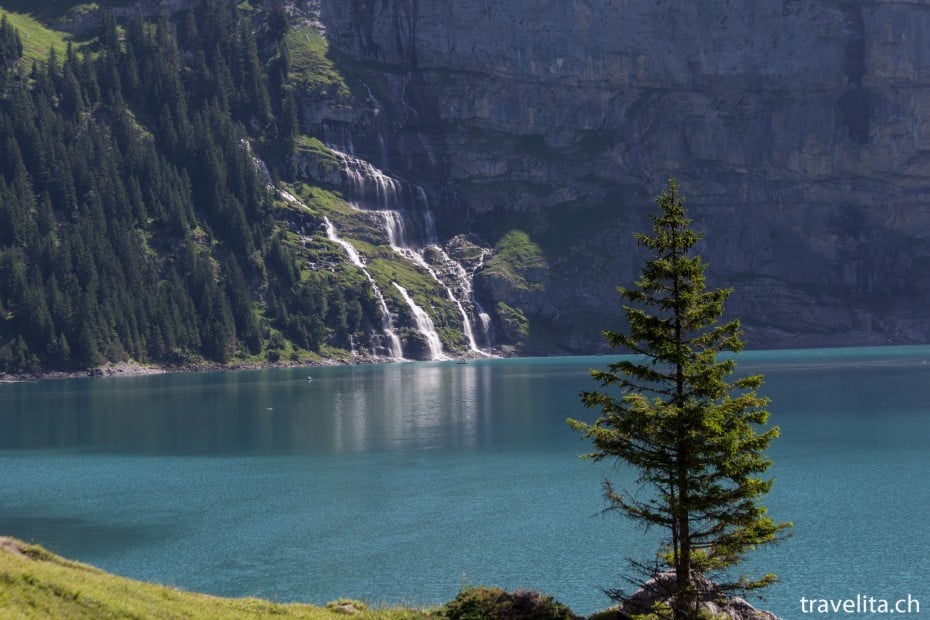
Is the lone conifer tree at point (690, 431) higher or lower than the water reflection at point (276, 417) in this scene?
higher

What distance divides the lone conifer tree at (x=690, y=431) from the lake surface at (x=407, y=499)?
17.3 metres

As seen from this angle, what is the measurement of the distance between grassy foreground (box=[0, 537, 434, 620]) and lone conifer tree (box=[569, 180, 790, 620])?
31.8 ft

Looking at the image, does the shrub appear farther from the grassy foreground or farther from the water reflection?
the water reflection

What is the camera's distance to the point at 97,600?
32.3 m

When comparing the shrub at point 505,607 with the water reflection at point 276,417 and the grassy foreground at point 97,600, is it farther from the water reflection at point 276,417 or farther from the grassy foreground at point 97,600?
the water reflection at point 276,417

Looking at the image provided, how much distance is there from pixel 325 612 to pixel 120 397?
499ft

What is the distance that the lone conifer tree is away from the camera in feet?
114

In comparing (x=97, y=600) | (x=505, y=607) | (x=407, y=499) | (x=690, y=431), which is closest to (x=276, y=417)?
(x=407, y=499)

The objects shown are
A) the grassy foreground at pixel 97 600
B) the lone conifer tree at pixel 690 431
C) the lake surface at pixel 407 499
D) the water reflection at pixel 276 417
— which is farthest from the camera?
the water reflection at pixel 276 417

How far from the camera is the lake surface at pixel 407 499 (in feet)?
194

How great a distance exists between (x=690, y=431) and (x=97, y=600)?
64.9ft

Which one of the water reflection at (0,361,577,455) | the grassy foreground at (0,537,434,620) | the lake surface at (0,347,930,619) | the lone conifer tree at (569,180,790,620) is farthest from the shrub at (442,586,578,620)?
the water reflection at (0,361,577,455)

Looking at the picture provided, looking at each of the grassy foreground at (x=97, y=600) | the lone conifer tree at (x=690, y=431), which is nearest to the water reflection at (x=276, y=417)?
the grassy foreground at (x=97, y=600)

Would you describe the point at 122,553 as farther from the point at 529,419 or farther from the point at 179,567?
the point at 529,419
